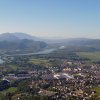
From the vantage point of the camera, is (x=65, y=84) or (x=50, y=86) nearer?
(x=50, y=86)

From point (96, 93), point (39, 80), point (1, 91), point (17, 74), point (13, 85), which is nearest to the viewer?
point (96, 93)

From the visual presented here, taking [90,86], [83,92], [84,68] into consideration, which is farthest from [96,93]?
[84,68]

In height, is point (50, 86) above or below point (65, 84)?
above

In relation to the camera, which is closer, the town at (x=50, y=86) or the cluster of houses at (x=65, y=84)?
the town at (x=50, y=86)

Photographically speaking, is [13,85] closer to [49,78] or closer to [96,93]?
[49,78]

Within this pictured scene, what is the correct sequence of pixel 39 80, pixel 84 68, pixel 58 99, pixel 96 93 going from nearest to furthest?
pixel 58 99, pixel 96 93, pixel 39 80, pixel 84 68

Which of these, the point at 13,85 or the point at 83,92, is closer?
the point at 83,92

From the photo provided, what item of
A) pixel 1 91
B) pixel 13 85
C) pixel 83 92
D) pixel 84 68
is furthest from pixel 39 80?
pixel 84 68

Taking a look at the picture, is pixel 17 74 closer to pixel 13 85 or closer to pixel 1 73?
pixel 1 73

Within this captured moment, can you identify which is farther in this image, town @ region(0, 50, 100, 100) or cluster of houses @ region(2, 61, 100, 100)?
cluster of houses @ region(2, 61, 100, 100)
